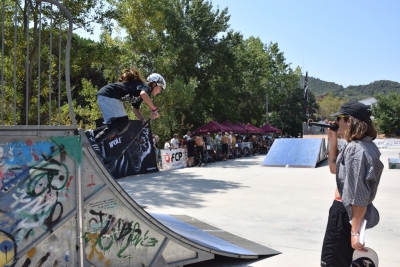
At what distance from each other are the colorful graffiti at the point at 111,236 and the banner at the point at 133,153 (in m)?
9.27

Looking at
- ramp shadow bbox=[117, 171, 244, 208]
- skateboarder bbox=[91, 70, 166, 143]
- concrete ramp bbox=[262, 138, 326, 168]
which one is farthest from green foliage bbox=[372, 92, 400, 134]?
skateboarder bbox=[91, 70, 166, 143]

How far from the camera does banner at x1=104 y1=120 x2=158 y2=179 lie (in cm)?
1370

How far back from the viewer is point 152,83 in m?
4.73

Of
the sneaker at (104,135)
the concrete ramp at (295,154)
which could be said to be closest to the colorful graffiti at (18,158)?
the sneaker at (104,135)

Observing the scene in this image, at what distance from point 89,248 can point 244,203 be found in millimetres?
5801

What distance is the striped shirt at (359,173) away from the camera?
2.63 m

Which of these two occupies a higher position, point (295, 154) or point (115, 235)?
point (115, 235)

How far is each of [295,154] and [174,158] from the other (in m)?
5.77

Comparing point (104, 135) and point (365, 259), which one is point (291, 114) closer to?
point (104, 135)

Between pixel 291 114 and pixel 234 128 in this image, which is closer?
pixel 234 128

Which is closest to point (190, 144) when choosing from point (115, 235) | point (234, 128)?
point (234, 128)

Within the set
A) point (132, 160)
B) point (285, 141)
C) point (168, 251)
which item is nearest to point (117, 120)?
point (168, 251)

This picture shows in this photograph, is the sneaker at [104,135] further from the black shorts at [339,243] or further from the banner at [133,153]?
the banner at [133,153]

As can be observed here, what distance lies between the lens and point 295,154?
1834 cm
